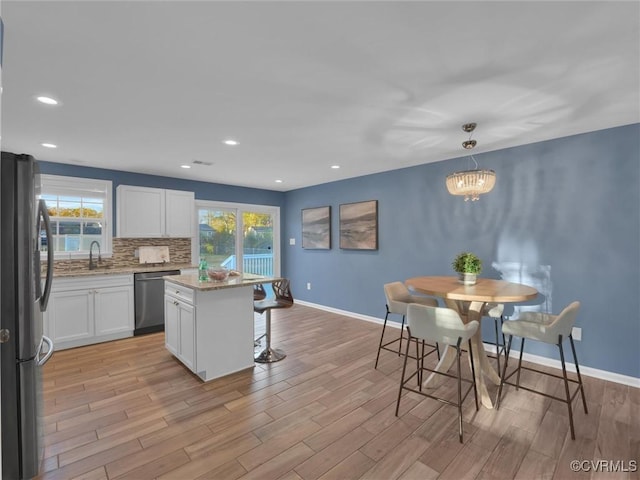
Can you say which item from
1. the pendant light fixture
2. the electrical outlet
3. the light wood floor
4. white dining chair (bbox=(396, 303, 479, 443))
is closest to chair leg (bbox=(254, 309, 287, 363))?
the light wood floor

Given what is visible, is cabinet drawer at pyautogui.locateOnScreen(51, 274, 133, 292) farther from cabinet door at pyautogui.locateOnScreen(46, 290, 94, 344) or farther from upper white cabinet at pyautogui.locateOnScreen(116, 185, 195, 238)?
upper white cabinet at pyautogui.locateOnScreen(116, 185, 195, 238)

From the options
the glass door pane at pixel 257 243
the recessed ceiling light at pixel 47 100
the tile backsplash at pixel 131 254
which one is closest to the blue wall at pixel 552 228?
the glass door pane at pixel 257 243

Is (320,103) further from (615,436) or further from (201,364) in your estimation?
(615,436)

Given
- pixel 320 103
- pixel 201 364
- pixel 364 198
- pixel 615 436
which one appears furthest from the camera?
pixel 364 198

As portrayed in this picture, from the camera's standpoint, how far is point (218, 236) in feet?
18.8

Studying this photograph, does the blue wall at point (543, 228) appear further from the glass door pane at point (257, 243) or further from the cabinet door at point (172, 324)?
the cabinet door at point (172, 324)

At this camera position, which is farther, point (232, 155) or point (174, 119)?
point (232, 155)

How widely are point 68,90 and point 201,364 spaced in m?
2.40

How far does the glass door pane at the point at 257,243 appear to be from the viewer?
611 centimetres

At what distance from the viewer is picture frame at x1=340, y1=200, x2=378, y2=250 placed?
192 inches

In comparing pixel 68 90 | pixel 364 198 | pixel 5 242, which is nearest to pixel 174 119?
pixel 68 90

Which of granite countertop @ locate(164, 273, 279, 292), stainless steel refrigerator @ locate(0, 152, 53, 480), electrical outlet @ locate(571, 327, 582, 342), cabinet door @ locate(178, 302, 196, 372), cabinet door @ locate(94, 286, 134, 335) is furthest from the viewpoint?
cabinet door @ locate(94, 286, 134, 335)

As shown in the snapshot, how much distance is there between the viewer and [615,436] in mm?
2072

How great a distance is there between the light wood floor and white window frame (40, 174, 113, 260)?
166 cm
